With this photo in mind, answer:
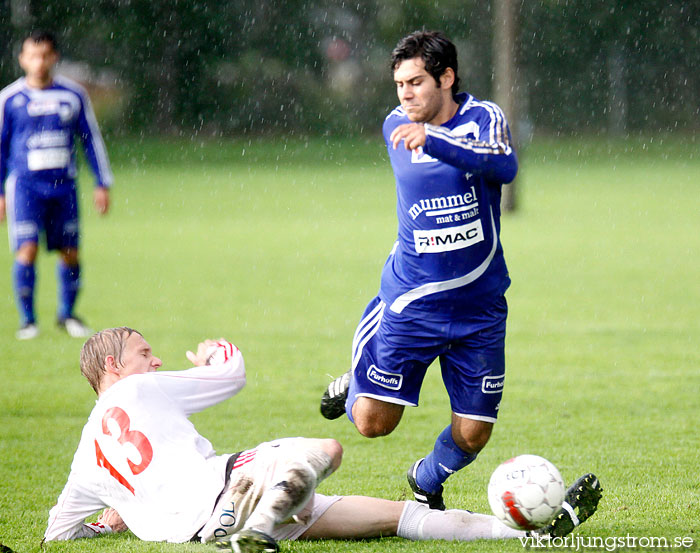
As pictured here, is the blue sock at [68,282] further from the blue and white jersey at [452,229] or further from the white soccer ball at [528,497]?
the white soccer ball at [528,497]

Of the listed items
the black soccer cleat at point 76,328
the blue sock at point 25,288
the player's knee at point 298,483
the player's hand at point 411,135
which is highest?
the player's hand at point 411,135

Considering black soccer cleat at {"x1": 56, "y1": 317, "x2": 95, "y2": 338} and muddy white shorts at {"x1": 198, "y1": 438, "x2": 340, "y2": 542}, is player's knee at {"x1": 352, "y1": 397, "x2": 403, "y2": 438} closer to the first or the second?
muddy white shorts at {"x1": 198, "y1": 438, "x2": 340, "y2": 542}

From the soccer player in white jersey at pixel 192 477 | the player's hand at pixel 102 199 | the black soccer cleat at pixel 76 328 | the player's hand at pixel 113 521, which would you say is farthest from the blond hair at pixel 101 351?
the player's hand at pixel 102 199

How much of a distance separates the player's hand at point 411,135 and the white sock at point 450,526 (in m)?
1.43

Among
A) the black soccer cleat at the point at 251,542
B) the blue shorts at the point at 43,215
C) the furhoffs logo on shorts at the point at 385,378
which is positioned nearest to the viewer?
the black soccer cleat at the point at 251,542

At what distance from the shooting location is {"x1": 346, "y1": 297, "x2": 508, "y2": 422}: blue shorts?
430cm

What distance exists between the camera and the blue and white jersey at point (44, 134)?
9.08m

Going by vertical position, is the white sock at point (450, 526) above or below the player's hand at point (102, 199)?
below

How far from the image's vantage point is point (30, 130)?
9117 millimetres

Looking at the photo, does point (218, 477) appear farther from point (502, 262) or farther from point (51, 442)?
point (51, 442)

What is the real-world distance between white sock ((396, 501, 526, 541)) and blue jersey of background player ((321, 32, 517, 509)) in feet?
1.18

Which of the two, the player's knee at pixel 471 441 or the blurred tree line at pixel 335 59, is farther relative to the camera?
the blurred tree line at pixel 335 59

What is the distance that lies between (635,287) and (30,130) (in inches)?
256

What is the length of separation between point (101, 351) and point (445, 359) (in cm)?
143
